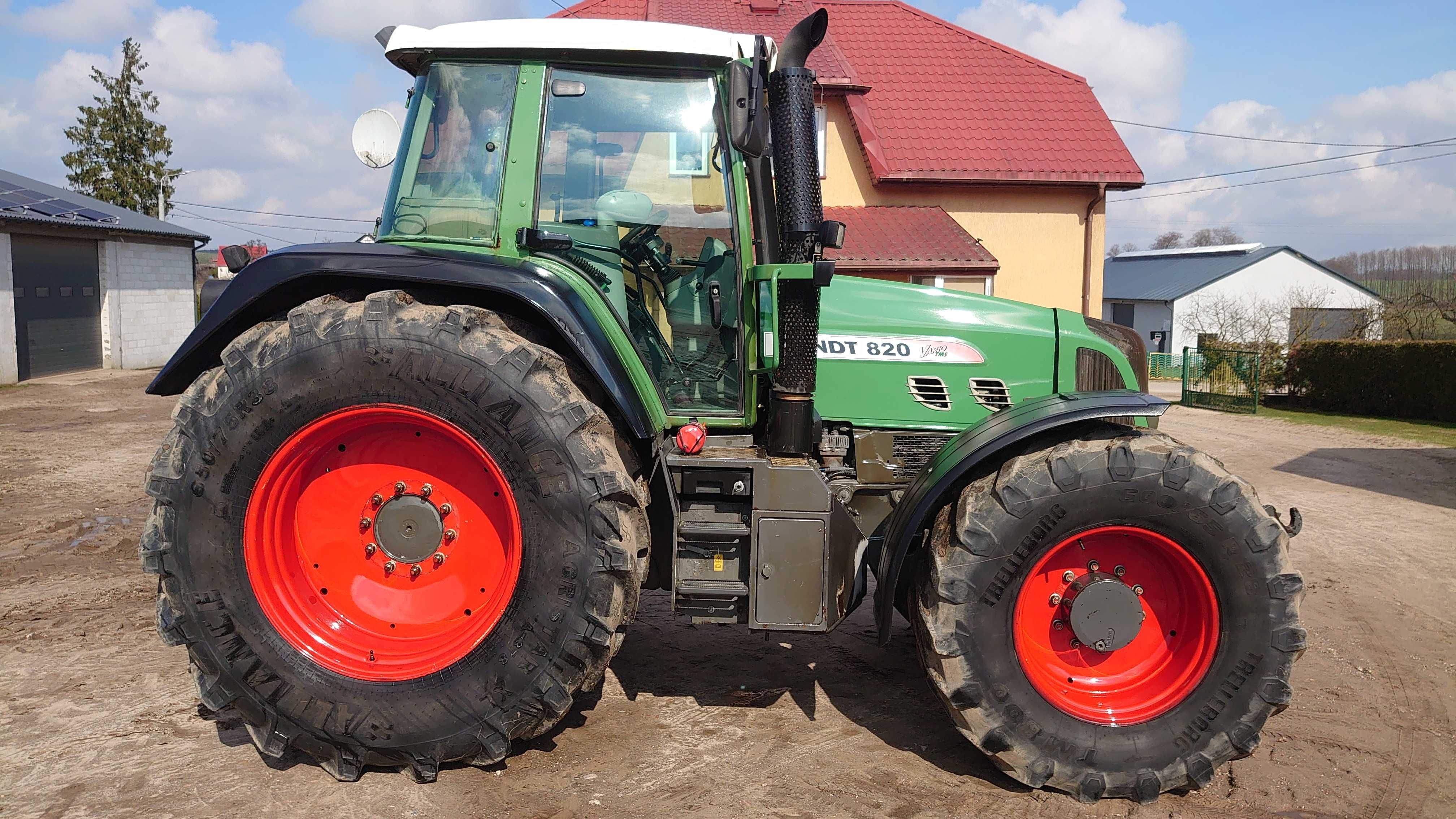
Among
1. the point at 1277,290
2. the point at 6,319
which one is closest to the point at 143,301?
the point at 6,319

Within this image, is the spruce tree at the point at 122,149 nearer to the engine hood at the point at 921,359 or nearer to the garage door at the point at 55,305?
the garage door at the point at 55,305

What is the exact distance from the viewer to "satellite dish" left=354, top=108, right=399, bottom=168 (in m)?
4.10

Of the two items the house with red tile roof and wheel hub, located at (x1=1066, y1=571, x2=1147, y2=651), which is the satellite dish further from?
the house with red tile roof

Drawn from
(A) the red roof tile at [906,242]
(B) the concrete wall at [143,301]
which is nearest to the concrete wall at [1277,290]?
(A) the red roof tile at [906,242]

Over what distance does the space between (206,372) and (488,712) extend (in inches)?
61.4

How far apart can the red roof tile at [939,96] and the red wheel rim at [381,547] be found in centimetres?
1426

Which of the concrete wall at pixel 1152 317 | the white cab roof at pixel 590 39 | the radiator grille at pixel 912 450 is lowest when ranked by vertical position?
the radiator grille at pixel 912 450

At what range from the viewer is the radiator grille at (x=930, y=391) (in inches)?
161

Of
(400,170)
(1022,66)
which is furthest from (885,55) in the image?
(400,170)

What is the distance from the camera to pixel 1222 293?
39.5m

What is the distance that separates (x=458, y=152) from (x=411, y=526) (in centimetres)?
141

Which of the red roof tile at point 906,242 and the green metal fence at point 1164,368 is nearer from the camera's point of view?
the red roof tile at point 906,242

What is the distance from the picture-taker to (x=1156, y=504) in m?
3.34

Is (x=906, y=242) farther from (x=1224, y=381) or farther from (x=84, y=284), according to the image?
(x=84, y=284)
